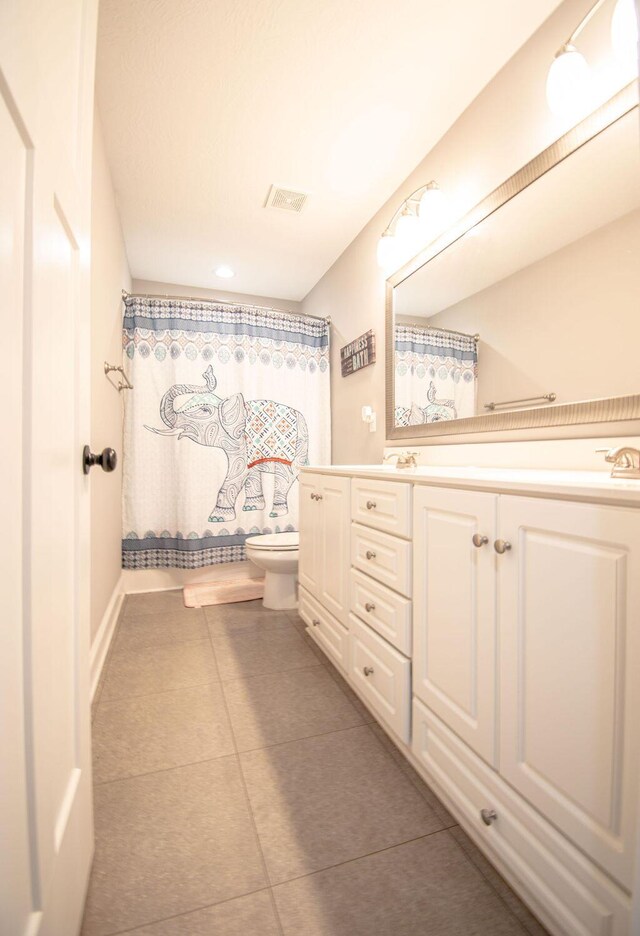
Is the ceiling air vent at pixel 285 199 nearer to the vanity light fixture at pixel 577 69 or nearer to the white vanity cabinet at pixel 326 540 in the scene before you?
the vanity light fixture at pixel 577 69

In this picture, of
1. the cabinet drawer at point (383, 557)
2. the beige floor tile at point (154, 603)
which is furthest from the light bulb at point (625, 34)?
the beige floor tile at point (154, 603)

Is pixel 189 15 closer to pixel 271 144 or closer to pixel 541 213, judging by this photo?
pixel 271 144

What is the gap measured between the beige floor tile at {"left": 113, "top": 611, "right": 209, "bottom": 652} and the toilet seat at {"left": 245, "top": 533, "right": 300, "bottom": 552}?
51cm

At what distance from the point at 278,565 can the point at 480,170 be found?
82.8 inches

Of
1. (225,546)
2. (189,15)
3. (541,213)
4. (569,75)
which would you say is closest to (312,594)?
(225,546)

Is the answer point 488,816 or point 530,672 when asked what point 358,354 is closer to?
point 530,672

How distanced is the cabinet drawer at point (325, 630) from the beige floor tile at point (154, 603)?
78cm

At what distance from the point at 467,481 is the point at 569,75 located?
118cm

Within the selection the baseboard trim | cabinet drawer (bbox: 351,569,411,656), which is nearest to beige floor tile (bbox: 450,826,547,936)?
cabinet drawer (bbox: 351,569,411,656)

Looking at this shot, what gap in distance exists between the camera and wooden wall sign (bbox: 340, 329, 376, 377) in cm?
246

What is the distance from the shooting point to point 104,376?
1.98 metres

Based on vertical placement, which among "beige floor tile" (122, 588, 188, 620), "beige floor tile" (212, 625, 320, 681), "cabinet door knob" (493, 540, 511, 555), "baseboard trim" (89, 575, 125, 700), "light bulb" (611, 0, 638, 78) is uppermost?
"light bulb" (611, 0, 638, 78)

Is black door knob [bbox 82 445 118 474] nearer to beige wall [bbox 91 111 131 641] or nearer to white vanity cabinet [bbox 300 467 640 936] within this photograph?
white vanity cabinet [bbox 300 467 640 936]

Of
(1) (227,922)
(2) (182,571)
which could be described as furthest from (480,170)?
(2) (182,571)
